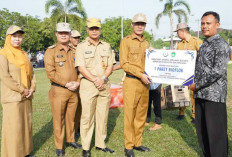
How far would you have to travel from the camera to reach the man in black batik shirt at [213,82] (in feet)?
9.29

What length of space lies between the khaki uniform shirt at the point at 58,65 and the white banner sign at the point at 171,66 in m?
1.33

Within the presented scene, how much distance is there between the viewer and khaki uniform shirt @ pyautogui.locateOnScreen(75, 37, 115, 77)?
12.2 ft

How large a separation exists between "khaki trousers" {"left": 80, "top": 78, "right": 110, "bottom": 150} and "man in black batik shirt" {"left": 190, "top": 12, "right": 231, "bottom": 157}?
1.53 metres

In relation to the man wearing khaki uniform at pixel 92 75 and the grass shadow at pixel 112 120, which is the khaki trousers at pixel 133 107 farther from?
the grass shadow at pixel 112 120

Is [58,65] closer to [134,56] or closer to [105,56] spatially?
[105,56]

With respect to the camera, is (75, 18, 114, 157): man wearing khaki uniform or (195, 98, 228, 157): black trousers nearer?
(195, 98, 228, 157): black trousers

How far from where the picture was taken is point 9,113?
3.44m

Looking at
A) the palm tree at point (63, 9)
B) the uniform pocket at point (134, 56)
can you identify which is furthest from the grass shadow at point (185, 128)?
the palm tree at point (63, 9)

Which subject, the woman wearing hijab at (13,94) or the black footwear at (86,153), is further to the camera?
the black footwear at (86,153)

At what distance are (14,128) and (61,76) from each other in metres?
1.08

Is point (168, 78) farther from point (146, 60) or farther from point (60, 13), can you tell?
point (60, 13)

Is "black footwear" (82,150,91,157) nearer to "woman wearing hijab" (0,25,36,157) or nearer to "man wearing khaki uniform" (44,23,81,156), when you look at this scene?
"man wearing khaki uniform" (44,23,81,156)

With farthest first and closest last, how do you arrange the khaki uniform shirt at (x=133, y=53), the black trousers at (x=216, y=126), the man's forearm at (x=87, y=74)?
1. the khaki uniform shirt at (x=133, y=53)
2. the man's forearm at (x=87, y=74)
3. the black trousers at (x=216, y=126)

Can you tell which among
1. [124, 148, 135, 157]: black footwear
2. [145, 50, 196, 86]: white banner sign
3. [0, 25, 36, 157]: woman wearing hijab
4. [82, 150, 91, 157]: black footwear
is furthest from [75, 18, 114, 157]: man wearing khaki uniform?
[0, 25, 36, 157]: woman wearing hijab
